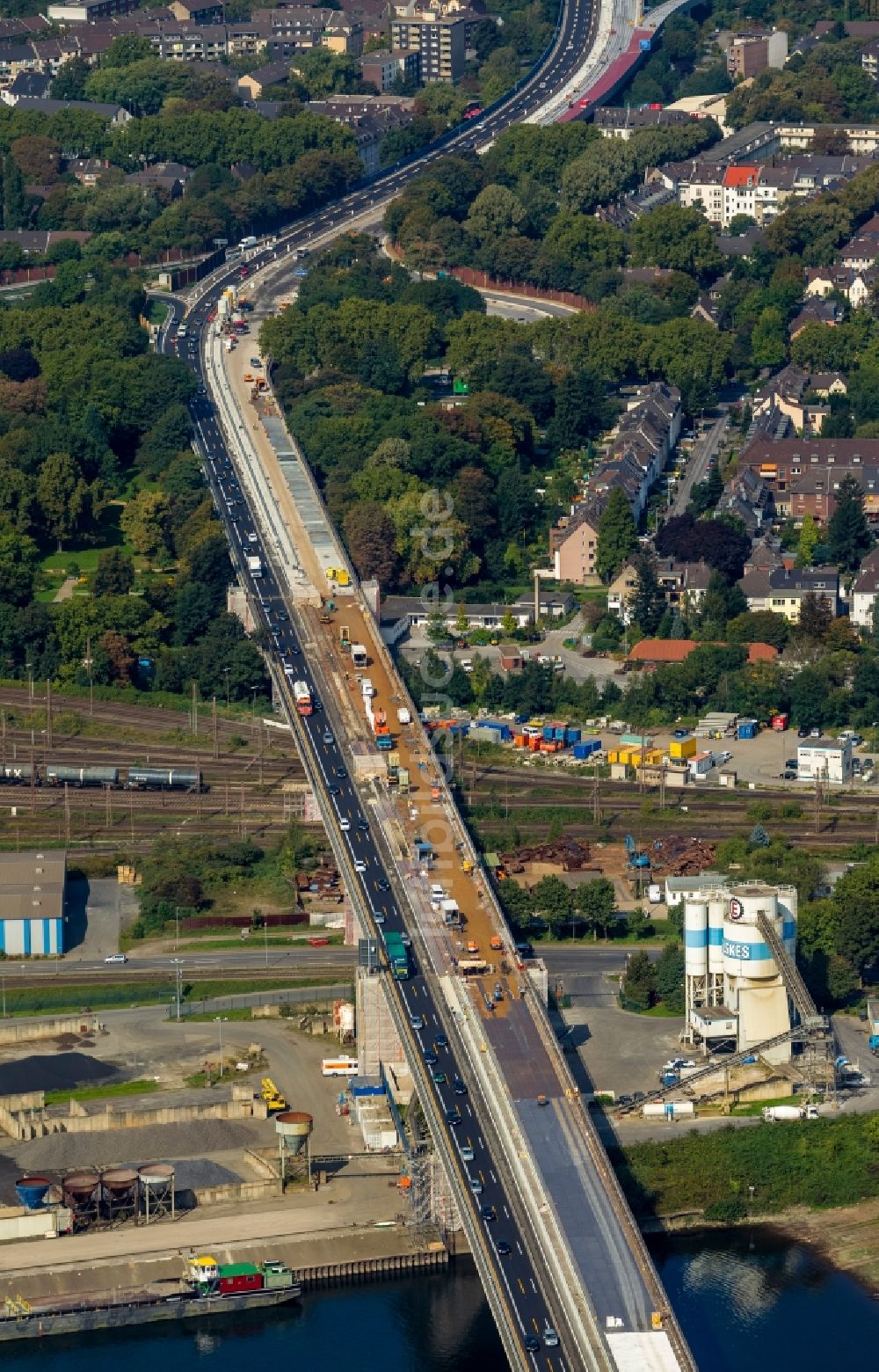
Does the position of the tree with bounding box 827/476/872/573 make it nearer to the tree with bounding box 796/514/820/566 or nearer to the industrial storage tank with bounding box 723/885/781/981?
the tree with bounding box 796/514/820/566

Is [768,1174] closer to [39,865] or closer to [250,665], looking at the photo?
[39,865]

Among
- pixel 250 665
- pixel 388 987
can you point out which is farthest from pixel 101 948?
pixel 250 665

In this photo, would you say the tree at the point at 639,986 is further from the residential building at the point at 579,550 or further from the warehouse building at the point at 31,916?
the residential building at the point at 579,550

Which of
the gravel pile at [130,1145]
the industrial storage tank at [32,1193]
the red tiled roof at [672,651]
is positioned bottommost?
the red tiled roof at [672,651]

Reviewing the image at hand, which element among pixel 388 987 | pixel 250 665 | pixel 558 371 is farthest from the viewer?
pixel 558 371

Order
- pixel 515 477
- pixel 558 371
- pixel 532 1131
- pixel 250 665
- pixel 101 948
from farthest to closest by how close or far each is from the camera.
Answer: pixel 558 371 < pixel 515 477 < pixel 250 665 < pixel 101 948 < pixel 532 1131

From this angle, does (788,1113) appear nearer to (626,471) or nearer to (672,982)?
(672,982)

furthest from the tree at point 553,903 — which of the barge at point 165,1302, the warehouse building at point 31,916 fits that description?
the barge at point 165,1302
